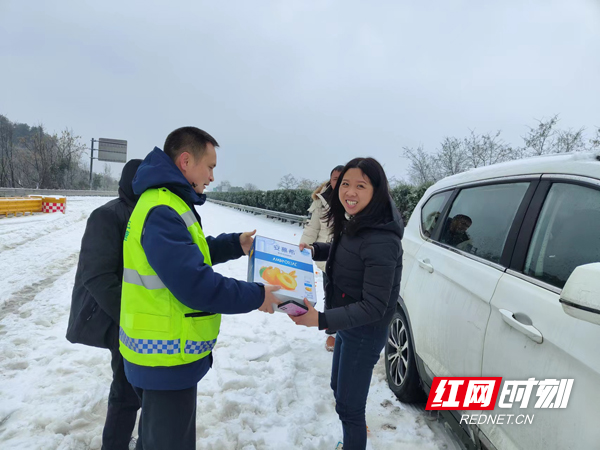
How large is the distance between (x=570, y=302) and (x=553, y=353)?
0.43m

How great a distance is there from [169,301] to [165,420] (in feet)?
1.81

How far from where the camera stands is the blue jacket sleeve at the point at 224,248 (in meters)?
2.18

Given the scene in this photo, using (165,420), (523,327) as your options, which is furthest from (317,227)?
(165,420)

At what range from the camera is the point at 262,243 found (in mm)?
1952

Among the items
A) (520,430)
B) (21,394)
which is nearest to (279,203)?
(21,394)

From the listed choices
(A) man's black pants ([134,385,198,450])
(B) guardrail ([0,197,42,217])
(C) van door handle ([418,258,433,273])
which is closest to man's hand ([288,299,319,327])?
(A) man's black pants ([134,385,198,450])

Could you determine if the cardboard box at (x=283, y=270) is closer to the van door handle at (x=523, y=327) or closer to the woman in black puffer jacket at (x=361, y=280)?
the woman in black puffer jacket at (x=361, y=280)

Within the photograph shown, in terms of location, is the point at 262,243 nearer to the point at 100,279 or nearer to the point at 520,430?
the point at 100,279

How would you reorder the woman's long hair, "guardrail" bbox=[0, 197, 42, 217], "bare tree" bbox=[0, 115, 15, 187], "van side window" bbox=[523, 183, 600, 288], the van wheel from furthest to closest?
"bare tree" bbox=[0, 115, 15, 187] < "guardrail" bbox=[0, 197, 42, 217] < the van wheel < the woman's long hair < "van side window" bbox=[523, 183, 600, 288]

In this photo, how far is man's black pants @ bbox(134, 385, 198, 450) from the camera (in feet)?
4.86

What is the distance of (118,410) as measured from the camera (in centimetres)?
199

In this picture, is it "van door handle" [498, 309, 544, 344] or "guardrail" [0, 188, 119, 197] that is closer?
"van door handle" [498, 309, 544, 344]

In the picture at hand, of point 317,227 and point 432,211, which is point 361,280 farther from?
point 317,227

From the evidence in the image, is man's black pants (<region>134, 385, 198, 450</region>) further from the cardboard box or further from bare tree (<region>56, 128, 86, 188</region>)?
bare tree (<region>56, 128, 86, 188</region>)
